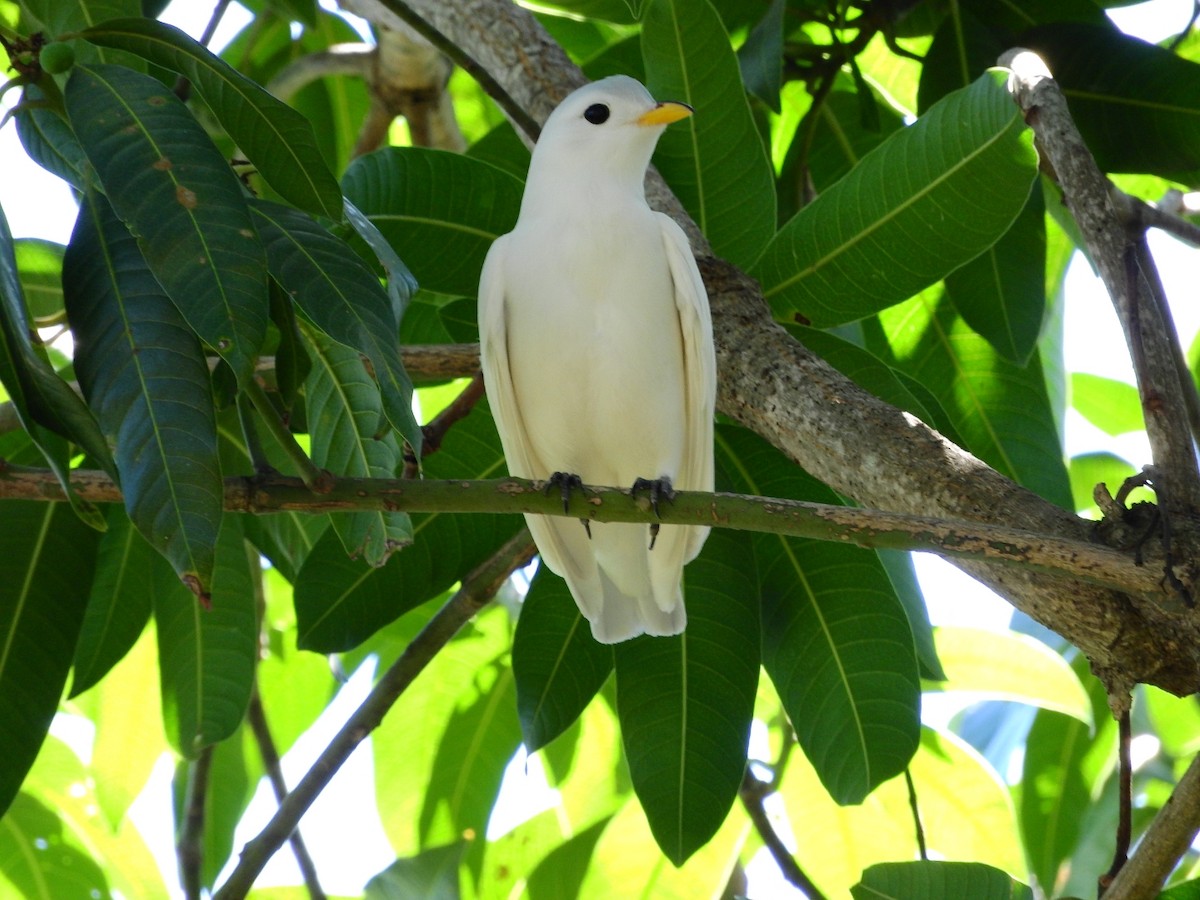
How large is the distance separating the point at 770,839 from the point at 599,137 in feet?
5.22

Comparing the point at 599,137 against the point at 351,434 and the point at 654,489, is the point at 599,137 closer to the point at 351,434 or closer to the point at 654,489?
the point at 654,489

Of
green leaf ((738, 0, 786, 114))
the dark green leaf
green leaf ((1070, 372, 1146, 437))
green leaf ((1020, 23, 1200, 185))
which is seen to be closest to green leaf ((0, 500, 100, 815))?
the dark green leaf

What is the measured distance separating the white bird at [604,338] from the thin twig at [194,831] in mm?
1074

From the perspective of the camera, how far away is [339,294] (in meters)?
1.82

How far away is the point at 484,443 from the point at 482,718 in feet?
3.38

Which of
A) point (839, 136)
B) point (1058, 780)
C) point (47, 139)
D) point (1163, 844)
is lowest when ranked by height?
point (1163, 844)

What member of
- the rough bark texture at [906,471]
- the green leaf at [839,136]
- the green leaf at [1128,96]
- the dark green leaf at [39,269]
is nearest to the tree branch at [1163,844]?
the rough bark texture at [906,471]

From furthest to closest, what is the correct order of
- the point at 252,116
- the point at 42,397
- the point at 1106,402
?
the point at 1106,402 < the point at 252,116 < the point at 42,397

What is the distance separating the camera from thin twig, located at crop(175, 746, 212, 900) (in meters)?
3.16

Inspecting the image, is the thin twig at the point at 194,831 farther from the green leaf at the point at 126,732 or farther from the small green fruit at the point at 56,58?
the small green fruit at the point at 56,58

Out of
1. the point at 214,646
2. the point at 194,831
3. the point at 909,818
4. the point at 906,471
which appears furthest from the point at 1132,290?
the point at 194,831

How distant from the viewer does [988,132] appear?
238 centimetres

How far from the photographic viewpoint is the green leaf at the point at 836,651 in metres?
2.65

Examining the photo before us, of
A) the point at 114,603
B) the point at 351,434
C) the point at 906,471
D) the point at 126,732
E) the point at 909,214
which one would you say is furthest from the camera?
the point at 126,732
